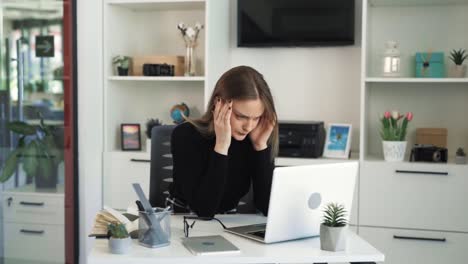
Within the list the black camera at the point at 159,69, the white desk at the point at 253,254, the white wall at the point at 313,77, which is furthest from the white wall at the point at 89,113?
the white desk at the point at 253,254

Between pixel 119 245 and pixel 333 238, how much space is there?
0.67 meters

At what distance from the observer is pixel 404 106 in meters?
3.98

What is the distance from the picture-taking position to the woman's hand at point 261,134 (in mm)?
2655

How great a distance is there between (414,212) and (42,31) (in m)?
2.30

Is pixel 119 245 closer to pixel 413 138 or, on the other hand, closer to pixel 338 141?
pixel 338 141

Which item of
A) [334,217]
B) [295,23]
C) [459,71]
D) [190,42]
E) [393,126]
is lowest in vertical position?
[334,217]

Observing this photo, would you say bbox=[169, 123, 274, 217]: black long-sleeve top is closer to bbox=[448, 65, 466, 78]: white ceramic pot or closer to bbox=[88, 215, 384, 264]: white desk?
bbox=[88, 215, 384, 264]: white desk

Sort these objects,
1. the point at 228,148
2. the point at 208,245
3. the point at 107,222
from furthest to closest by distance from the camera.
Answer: the point at 228,148, the point at 107,222, the point at 208,245

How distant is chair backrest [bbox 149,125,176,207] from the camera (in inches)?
115

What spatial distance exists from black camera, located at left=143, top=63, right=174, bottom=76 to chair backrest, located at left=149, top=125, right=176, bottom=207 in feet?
3.66

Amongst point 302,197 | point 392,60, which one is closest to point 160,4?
point 392,60

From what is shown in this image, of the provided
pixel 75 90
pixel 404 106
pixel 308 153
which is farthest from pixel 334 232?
pixel 75 90

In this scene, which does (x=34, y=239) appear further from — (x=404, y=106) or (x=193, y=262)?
(x=404, y=106)

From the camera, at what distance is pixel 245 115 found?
2.53 meters
